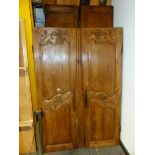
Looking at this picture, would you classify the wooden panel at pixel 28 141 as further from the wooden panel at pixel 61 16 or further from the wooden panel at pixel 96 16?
the wooden panel at pixel 96 16

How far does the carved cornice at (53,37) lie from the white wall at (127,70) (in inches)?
33.1

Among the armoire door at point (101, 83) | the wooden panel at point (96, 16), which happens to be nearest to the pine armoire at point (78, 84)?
the armoire door at point (101, 83)

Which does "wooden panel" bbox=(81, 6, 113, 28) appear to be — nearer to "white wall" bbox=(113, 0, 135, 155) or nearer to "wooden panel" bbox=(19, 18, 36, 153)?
"white wall" bbox=(113, 0, 135, 155)

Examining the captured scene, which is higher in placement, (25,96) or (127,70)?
(127,70)

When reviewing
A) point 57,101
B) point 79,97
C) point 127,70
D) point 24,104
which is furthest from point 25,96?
point 127,70

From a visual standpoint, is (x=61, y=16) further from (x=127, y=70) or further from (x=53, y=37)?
(x=127, y=70)

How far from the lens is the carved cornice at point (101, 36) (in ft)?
8.32

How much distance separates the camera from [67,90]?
8.46 feet

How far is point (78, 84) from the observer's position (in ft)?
8.52

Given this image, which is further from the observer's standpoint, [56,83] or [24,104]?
[24,104]

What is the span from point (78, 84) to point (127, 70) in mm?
733
